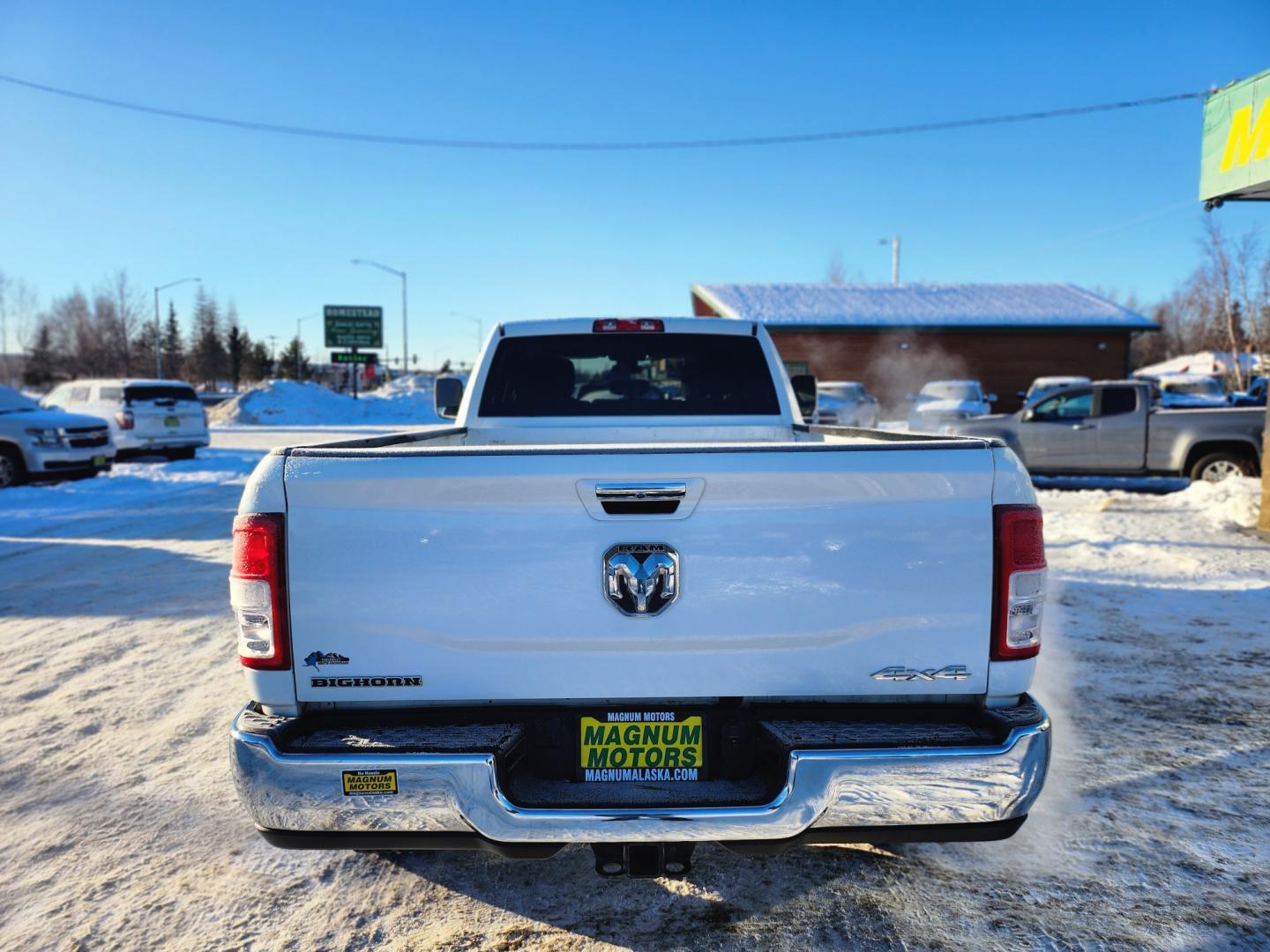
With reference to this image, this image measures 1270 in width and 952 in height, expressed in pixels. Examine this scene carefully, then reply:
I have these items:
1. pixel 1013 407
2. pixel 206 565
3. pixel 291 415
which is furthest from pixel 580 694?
pixel 291 415

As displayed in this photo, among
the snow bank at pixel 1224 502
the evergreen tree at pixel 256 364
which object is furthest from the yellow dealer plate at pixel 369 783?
the evergreen tree at pixel 256 364

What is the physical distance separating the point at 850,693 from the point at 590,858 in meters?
1.42

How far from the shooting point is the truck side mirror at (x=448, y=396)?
5.57 m

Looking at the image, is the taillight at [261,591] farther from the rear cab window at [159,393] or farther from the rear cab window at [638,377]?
the rear cab window at [159,393]

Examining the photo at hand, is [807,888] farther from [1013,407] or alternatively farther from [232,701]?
[1013,407]

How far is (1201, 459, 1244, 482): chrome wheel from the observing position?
12062 mm

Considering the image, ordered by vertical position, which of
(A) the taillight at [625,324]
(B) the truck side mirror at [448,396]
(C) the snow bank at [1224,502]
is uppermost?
(A) the taillight at [625,324]

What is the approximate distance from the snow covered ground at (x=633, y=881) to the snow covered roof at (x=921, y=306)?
2977 centimetres

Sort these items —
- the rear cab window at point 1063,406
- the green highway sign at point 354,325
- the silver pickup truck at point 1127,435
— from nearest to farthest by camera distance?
the silver pickup truck at point 1127,435 → the rear cab window at point 1063,406 → the green highway sign at point 354,325

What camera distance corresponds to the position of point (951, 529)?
230 centimetres

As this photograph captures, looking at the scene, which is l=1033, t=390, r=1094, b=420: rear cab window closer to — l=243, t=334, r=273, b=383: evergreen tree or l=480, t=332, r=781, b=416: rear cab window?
l=480, t=332, r=781, b=416: rear cab window

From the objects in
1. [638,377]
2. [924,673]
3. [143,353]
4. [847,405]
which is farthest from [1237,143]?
[143,353]

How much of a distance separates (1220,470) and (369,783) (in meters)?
13.6

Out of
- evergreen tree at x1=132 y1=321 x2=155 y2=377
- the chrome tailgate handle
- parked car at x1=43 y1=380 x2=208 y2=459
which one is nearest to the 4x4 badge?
the chrome tailgate handle
